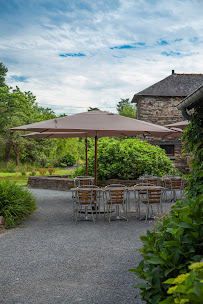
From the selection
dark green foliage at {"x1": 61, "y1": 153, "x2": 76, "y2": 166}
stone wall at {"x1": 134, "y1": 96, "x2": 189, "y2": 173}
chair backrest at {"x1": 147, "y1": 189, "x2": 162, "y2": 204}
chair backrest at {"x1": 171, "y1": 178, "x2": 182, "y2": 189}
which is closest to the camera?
chair backrest at {"x1": 147, "y1": 189, "x2": 162, "y2": 204}

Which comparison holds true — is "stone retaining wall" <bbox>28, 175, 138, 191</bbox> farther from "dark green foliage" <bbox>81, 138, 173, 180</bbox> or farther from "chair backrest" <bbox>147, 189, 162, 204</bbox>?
"chair backrest" <bbox>147, 189, 162, 204</bbox>

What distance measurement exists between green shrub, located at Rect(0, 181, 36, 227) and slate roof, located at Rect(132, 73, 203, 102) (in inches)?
470

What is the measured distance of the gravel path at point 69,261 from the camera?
3.44 meters

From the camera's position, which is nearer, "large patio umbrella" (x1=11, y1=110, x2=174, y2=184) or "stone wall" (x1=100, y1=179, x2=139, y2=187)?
"large patio umbrella" (x1=11, y1=110, x2=174, y2=184)

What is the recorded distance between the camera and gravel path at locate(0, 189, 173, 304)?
3441mm

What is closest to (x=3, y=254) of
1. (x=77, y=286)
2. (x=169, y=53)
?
(x=77, y=286)

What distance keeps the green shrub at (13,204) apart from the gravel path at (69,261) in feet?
0.78

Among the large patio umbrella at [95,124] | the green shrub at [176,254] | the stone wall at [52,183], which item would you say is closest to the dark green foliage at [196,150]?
the green shrub at [176,254]

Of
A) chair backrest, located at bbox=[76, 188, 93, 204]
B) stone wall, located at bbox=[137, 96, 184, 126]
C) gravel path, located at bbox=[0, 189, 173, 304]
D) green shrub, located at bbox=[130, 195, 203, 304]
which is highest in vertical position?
stone wall, located at bbox=[137, 96, 184, 126]

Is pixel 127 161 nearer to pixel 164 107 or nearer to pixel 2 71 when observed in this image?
pixel 164 107

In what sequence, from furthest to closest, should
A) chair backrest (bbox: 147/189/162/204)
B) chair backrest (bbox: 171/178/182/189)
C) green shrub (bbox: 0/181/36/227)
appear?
chair backrest (bbox: 171/178/182/189), chair backrest (bbox: 147/189/162/204), green shrub (bbox: 0/181/36/227)

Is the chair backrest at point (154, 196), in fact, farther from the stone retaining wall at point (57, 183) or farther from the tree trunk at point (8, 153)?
the tree trunk at point (8, 153)

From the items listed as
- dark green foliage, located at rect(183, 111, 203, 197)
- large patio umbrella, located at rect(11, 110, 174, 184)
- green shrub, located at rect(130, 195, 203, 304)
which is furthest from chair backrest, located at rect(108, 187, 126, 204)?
green shrub, located at rect(130, 195, 203, 304)

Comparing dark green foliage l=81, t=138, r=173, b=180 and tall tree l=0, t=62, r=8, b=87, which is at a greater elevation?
tall tree l=0, t=62, r=8, b=87
